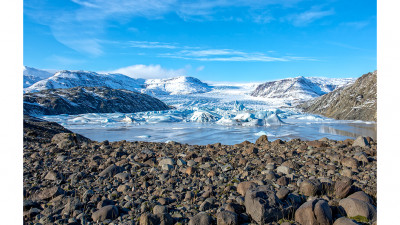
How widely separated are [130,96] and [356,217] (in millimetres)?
50581

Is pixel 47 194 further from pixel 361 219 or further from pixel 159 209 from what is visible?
pixel 361 219

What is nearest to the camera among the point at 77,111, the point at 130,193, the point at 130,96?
the point at 130,193

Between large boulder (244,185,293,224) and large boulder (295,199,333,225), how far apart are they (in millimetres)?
121

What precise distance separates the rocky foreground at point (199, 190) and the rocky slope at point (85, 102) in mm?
32318

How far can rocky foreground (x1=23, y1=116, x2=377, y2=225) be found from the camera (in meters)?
2.23

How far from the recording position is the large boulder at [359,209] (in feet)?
7.16

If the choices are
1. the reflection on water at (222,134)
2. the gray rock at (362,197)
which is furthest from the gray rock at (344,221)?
the reflection on water at (222,134)

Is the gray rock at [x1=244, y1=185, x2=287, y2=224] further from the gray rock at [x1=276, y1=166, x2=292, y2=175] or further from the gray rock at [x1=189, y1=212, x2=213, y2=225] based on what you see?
the gray rock at [x1=276, y1=166, x2=292, y2=175]

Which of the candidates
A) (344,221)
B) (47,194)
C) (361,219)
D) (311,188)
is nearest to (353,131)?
(311,188)

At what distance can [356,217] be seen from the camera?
86.7 inches

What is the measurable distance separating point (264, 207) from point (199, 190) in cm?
97

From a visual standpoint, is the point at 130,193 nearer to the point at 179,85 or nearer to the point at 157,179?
the point at 157,179

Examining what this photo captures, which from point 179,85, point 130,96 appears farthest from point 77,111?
point 179,85

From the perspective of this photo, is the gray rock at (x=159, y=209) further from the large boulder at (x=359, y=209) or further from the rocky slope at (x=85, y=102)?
the rocky slope at (x=85, y=102)
